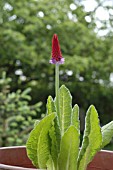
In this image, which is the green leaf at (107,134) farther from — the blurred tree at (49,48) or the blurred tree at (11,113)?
the blurred tree at (49,48)

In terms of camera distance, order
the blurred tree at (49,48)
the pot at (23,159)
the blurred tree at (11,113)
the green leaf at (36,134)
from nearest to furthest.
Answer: the green leaf at (36,134), the pot at (23,159), the blurred tree at (11,113), the blurred tree at (49,48)

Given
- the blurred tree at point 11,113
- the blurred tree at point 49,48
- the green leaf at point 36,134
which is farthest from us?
the blurred tree at point 49,48

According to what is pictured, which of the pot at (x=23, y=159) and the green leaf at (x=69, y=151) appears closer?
the green leaf at (x=69, y=151)

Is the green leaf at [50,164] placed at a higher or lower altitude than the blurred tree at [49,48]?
lower

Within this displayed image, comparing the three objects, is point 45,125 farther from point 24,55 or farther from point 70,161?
point 24,55

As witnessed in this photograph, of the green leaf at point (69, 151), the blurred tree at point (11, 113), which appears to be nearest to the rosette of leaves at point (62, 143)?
the green leaf at point (69, 151)

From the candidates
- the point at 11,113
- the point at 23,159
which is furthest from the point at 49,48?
the point at 23,159

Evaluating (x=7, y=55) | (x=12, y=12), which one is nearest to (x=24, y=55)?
(x=7, y=55)

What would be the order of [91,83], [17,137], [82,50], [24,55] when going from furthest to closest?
1. [91,83]
2. [82,50]
3. [24,55]
4. [17,137]
